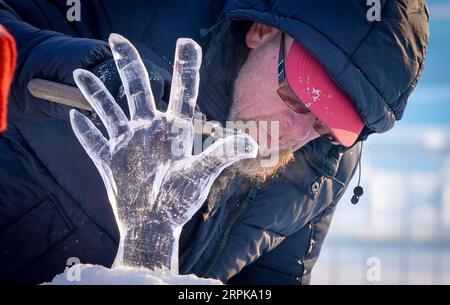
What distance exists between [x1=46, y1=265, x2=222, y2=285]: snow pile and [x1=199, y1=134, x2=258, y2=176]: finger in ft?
0.65

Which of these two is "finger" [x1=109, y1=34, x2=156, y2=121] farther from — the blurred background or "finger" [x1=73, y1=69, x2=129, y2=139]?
the blurred background

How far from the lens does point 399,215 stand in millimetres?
4324

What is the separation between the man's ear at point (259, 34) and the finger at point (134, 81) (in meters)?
0.72

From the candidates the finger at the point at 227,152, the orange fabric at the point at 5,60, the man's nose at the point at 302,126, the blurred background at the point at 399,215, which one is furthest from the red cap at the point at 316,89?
the blurred background at the point at 399,215

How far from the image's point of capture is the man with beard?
5.43 ft

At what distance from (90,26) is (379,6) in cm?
75

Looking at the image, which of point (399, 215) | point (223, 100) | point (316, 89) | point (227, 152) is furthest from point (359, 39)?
point (399, 215)

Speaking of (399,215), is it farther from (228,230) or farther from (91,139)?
(91,139)

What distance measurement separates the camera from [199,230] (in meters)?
1.78

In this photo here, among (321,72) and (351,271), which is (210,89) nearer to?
(321,72)

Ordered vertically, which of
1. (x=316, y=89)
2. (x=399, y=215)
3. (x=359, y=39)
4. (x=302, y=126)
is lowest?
(x=399, y=215)

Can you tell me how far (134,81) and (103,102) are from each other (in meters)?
0.07

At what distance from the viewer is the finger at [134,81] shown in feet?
4.11

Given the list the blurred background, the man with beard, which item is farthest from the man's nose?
the blurred background
